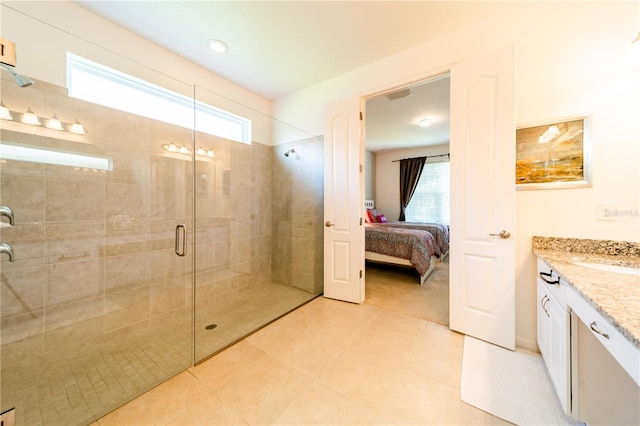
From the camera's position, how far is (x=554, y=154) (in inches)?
65.4

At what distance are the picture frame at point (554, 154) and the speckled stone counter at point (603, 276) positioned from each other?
0.43 m

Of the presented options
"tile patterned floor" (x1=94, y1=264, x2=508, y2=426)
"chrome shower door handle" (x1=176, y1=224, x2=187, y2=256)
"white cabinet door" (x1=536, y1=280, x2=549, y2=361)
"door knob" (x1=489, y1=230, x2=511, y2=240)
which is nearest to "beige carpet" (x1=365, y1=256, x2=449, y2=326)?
"tile patterned floor" (x1=94, y1=264, x2=508, y2=426)

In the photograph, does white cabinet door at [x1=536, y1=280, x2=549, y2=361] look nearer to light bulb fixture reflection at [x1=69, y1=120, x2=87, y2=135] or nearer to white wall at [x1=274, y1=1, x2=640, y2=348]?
white wall at [x1=274, y1=1, x2=640, y2=348]

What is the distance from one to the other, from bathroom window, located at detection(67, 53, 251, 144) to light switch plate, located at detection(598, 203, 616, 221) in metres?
3.34

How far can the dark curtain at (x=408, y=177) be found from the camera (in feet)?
19.7

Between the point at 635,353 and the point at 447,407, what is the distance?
951 millimetres

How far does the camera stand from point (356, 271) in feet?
8.27

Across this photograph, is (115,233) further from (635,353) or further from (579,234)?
(579,234)

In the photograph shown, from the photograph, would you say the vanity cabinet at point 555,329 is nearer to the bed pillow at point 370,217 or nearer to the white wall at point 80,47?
the white wall at point 80,47

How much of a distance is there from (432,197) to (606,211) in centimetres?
454

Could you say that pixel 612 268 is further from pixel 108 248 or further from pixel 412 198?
pixel 412 198

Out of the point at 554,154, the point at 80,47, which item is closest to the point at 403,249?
the point at 554,154

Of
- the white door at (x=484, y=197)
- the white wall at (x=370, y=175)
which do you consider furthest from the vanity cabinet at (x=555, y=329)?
the white wall at (x=370, y=175)

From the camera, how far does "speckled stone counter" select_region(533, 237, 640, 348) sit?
70cm
